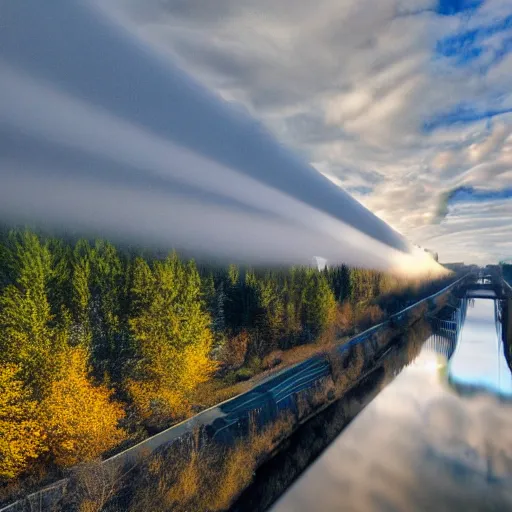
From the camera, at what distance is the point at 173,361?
1925 cm

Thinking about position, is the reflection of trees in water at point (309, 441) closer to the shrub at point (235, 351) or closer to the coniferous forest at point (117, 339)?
the coniferous forest at point (117, 339)

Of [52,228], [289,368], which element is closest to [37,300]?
[52,228]

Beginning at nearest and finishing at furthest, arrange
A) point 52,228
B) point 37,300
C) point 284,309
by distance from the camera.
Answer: point 37,300
point 52,228
point 284,309

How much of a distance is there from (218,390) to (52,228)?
664 inches

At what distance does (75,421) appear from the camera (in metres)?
14.6

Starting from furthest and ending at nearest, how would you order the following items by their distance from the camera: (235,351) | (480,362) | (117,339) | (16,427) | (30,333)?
1. (480,362)
2. (235,351)
3. (117,339)
4. (30,333)
5. (16,427)

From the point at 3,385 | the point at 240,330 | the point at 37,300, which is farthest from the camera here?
the point at 240,330

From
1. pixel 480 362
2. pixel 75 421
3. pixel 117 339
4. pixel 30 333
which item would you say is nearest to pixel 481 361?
pixel 480 362

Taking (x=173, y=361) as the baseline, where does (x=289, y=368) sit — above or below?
below

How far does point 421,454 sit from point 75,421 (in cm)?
1827

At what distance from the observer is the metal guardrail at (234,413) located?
40.2 feet

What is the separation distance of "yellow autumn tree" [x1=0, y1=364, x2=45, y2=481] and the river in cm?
1056

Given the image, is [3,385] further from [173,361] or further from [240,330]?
[240,330]

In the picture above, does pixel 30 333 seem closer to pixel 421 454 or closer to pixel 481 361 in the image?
pixel 421 454
